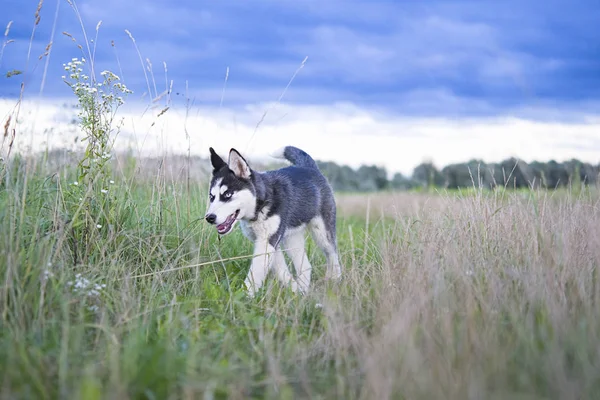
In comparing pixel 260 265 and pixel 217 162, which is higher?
pixel 217 162

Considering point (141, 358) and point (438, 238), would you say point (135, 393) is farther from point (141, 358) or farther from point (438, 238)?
point (438, 238)

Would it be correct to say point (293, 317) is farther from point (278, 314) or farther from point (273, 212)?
point (273, 212)

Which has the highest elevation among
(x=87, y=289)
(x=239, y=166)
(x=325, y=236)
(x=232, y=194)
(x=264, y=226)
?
(x=239, y=166)

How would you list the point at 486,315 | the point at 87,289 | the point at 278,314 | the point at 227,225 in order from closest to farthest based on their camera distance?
the point at 486,315, the point at 87,289, the point at 278,314, the point at 227,225

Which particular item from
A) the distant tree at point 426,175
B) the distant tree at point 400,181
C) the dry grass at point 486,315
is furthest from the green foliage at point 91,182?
the distant tree at point 400,181

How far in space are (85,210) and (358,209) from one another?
10168 mm

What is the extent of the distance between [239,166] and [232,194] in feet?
0.98

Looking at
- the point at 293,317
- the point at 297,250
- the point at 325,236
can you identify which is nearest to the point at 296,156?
the point at 325,236

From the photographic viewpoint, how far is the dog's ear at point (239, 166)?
234 inches

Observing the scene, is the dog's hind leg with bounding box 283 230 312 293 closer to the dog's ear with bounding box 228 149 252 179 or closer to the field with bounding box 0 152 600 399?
the field with bounding box 0 152 600 399

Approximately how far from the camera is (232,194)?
5945 mm

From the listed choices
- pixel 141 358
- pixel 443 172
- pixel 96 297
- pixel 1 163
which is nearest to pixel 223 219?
pixel 96 297

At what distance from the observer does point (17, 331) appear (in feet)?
11.7

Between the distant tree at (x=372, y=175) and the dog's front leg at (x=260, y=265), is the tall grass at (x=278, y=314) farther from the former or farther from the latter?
the distant tree at (x=372, y=175)
